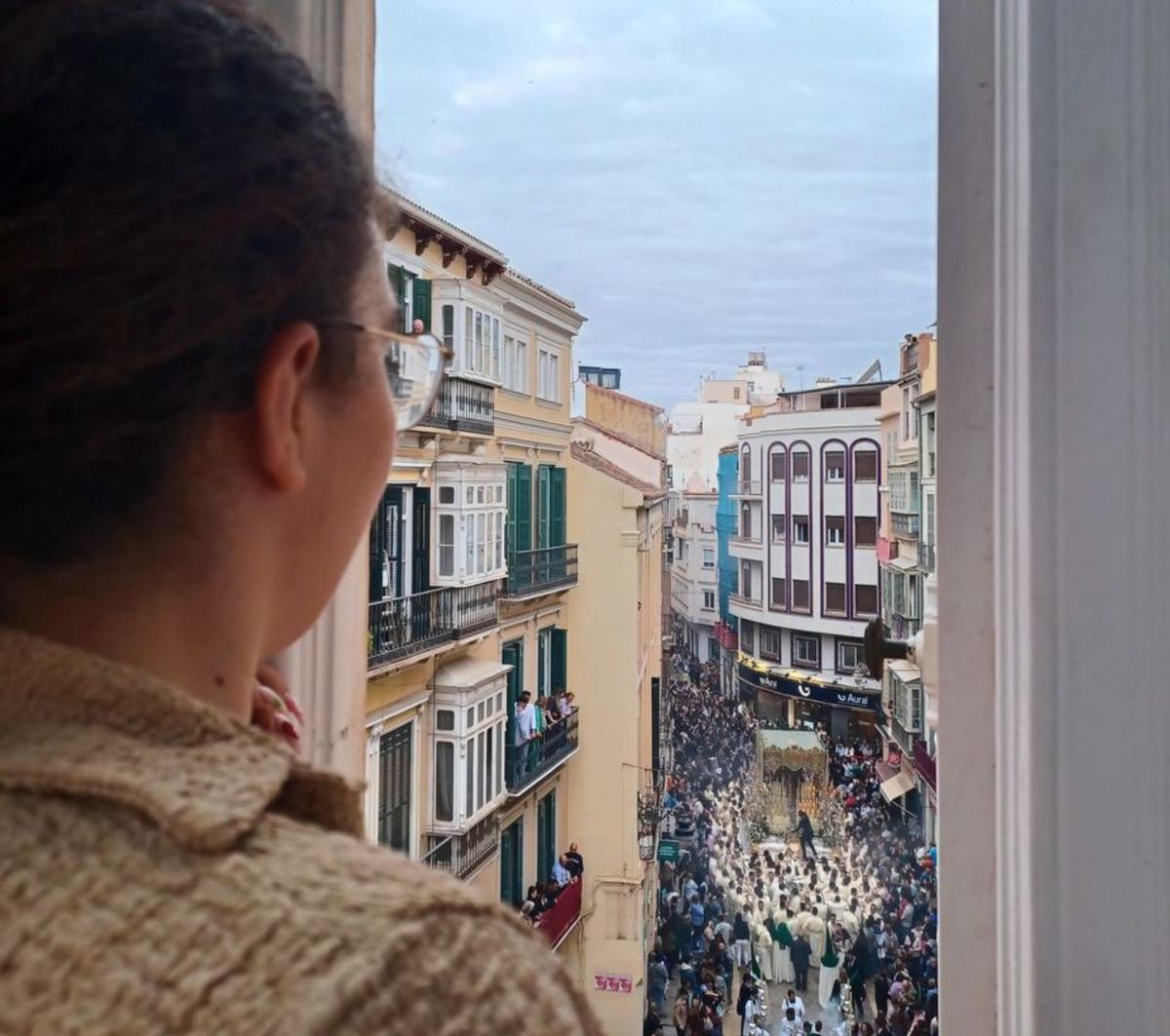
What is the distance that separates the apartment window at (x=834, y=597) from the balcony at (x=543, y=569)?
2.19 meters

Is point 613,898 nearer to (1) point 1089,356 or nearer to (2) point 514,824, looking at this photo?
(2) point 514,824

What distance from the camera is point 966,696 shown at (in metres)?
0.67

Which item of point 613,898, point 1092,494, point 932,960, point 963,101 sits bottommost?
point 613,898

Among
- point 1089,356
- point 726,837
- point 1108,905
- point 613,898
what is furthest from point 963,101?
point 613,898

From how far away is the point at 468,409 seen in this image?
9.74 ft

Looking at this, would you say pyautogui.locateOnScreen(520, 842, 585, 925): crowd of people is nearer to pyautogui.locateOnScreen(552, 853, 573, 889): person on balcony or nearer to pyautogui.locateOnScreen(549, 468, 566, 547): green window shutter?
pyautogui.locateOnScreen(552, 853, 573, 889): person on balcony

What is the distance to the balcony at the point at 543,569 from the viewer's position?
3801 millimetres

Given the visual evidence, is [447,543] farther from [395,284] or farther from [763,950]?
[395,284]

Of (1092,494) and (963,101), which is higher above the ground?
(963,101)

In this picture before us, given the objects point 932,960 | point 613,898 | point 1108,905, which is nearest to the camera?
point 1108,905

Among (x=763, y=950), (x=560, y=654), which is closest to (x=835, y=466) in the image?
(x=763, y=950)

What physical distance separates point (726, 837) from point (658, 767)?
1203 mm

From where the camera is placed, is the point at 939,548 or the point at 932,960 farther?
the point at 932,960

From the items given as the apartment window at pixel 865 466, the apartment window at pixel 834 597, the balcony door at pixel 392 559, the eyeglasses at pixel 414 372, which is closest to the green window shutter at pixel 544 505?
the balcony door at pixel 392 559
